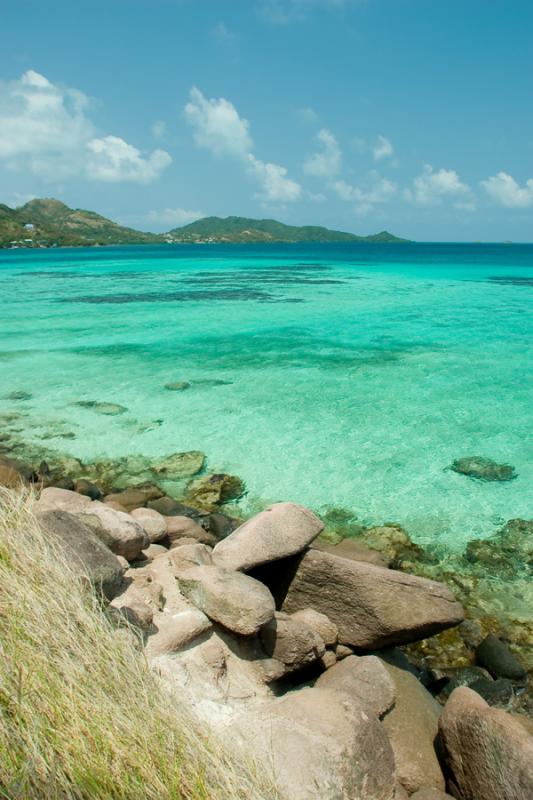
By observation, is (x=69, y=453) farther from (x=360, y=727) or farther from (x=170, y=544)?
(x=360, y=727)

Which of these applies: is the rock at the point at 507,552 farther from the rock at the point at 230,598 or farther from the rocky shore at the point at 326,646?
the rock at the point at 230,598

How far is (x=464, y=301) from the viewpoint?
36406 millimetres

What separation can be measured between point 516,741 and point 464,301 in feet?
116

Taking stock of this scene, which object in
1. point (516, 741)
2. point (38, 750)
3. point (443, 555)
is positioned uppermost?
point (38, 750)

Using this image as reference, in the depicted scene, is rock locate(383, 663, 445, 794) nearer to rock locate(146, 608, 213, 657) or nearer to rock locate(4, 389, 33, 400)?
rock locate(146, 608, 213, 657)

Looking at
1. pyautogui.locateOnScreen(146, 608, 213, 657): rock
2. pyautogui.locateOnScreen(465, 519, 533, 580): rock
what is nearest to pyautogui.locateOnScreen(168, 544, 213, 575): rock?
pyautogui.locateOnScreen(146, 608, 213, 657): rock

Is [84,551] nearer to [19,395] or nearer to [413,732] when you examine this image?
[413,732]

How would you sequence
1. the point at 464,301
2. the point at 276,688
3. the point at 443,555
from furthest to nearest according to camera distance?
the point at 464,301, the point at 443,555, the point at 276,688

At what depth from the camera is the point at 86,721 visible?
2963 mm

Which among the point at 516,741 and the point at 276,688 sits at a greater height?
the point at 516,741

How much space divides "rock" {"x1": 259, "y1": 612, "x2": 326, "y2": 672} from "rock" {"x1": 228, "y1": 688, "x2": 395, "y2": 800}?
0.78 metres

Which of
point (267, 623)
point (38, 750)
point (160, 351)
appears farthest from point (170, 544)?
point (160, 351)

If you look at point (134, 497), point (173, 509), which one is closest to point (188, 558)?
point (173, 509)

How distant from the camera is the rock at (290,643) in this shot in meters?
5.07
